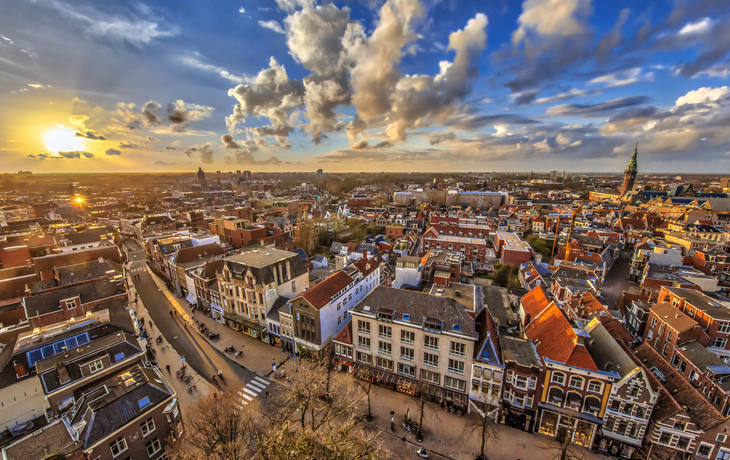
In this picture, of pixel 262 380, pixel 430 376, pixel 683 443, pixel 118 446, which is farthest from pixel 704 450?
pixel 118 446

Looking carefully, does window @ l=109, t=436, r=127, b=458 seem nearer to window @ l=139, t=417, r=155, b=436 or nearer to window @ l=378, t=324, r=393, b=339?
window @ l=139, t=417, r=155, b=436

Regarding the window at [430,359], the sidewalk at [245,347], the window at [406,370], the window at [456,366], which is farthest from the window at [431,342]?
the sidewalk at [245,347]

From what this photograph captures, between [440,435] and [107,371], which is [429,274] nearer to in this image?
[440,435]

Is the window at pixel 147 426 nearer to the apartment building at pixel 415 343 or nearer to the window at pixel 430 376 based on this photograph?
the apartment building at pixel 415 343

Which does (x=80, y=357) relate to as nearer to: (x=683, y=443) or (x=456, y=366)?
(x=456, y=366)

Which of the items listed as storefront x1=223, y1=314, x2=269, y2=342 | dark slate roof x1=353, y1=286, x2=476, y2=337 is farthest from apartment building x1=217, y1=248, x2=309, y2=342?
dark slate roof x1=353, y1=286, x2=476, y2=337

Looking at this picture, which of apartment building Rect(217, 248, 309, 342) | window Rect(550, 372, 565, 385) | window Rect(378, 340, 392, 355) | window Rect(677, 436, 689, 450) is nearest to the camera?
window Rect(677, 436, 689, 450)
